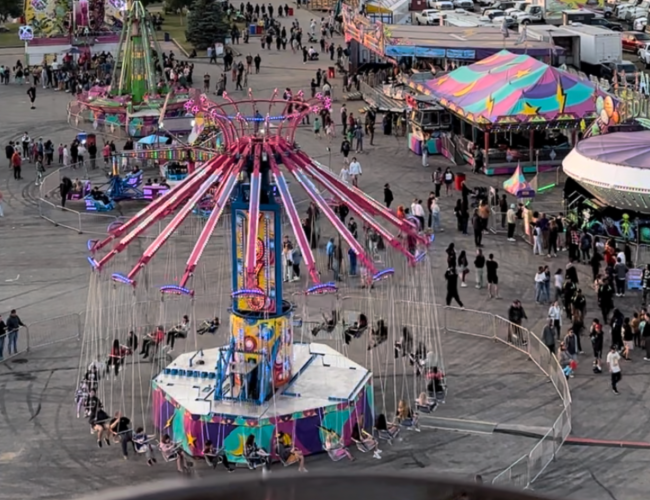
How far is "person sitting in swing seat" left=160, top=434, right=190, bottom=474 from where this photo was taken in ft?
62.8

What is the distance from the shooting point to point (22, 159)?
42594 mm

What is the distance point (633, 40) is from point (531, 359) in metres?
42.5

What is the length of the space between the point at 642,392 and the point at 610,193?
392 inches

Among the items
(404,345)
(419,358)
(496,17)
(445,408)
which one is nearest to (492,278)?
(404,345)

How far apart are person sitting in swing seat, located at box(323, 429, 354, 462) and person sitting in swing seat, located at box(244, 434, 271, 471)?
102 cm

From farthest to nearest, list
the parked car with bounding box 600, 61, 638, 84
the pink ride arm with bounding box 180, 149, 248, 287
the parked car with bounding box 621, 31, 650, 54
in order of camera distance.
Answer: the parked car with bounding box 621, 31, 650, 54 < the parked car with bounding box 600, 61, 638, 84 < the pink ride arm with bounding box 180, 149, 248, 287

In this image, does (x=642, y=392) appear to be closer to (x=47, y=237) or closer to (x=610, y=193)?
(x=610, y=193)

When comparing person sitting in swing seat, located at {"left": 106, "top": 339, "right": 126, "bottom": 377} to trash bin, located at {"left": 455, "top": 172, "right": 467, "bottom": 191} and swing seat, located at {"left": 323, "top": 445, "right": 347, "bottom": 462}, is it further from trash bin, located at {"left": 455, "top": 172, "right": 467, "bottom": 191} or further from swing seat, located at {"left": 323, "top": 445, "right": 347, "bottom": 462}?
trash bin, located at {"left": 455, "top": 172, "right": 467, "bottom": 191}

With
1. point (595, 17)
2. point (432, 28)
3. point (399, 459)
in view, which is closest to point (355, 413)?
point (399, 459)

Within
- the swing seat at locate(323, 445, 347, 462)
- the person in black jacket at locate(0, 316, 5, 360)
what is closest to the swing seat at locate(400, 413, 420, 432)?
the swing seat at locate(323, 445, 347, 462)

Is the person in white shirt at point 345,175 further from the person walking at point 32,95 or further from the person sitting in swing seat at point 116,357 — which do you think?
the person walking at point 32,95

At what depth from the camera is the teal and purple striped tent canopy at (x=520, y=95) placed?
37875 millimetres

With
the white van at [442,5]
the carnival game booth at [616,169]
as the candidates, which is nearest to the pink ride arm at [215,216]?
the carnival game booth at [616,169]

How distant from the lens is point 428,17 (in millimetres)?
65938
